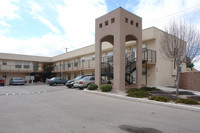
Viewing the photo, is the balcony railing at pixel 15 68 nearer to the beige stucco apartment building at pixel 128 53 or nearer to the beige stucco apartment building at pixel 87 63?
the beige stucco apartment building at pixel 87 63

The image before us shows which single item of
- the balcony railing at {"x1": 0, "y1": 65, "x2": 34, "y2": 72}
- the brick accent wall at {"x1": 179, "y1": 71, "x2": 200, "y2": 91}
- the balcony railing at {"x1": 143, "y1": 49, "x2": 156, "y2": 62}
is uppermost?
the balcony railing at {"x1": 143, "y1": 49, "x2": 156, "y2": 62}

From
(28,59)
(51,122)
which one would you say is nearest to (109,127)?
(51,122)

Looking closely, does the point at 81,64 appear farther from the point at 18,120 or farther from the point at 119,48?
the point at 18,120

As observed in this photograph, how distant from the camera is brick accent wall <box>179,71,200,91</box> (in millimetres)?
14680

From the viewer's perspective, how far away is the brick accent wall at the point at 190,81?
48.2ft

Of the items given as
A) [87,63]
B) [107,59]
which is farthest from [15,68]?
[107,59]

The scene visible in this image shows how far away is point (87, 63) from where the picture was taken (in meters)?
26.6

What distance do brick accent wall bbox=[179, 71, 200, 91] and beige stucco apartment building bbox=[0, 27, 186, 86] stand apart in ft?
7.13

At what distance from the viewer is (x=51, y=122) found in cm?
496

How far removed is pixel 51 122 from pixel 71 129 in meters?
1.02

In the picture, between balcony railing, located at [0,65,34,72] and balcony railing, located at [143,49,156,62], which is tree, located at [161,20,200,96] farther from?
balcony railing, located at [0,65,34,72]

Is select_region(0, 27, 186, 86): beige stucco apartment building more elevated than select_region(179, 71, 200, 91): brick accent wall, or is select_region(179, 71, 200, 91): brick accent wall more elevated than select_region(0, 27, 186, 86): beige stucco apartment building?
select_region(0, 27, 186, 86): beige stucco apartment building

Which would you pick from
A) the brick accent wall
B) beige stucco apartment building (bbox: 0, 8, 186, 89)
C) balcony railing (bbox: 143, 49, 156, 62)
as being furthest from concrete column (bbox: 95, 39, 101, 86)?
the brick accent wall

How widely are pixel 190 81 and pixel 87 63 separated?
16.5m
